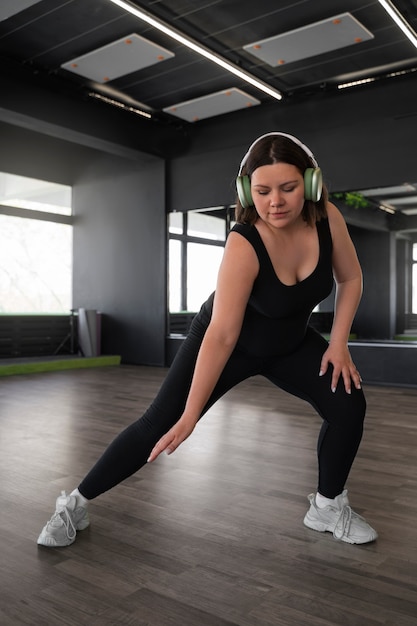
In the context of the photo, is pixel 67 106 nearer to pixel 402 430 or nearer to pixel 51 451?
pixel 51 451

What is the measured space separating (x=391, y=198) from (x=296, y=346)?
4.61m

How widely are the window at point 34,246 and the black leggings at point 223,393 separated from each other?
662 centimetres

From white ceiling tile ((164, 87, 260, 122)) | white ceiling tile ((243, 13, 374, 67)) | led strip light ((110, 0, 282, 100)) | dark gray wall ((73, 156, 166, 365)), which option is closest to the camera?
led strip light ((110, 0, 282, 100))

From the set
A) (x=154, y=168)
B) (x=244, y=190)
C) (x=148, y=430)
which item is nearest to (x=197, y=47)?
(x=154, y=168)

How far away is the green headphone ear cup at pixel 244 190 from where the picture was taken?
1.58 metres

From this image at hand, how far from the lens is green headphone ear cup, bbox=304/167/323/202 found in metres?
1.53

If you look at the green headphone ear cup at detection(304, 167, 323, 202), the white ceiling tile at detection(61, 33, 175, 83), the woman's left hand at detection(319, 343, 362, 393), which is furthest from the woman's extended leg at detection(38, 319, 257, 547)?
the white ceiling tile at detection(61, 33, 175, 83)

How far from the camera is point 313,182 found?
154 centimetres

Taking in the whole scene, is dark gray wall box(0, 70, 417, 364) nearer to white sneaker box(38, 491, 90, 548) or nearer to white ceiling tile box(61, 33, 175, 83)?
white ceiling tile box(61, 33, 175, 83)

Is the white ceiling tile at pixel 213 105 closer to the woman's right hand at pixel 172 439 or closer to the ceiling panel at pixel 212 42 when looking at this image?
the ceiling panel at pixel 212 42

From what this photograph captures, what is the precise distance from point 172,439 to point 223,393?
0.37 m

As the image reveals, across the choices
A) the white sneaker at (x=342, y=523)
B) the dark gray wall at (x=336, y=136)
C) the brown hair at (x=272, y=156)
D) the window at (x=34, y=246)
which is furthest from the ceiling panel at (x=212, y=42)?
the white sneaker at (x=342, y=523)

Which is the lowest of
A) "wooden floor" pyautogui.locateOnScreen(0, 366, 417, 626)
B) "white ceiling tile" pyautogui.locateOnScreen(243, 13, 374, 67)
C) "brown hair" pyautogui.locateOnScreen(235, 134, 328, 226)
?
"wooden floor" pyautogui.locateOnScreen(0, 366, 417, 626)

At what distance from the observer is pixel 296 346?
5.84ft
